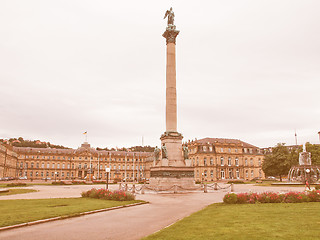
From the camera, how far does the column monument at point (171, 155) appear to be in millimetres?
35531

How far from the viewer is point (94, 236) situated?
10.4m

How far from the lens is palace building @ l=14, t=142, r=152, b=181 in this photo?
139625 millimetres

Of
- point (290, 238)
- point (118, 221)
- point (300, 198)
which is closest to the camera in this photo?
point (290, 238)

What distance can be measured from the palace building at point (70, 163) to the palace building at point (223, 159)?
39615mm

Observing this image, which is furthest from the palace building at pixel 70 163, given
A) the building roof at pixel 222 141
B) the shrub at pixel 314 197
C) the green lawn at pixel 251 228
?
the green lawn at pixel 251 228

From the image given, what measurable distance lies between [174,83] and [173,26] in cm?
962

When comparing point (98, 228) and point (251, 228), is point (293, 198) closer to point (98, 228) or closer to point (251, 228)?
point (251, 228)

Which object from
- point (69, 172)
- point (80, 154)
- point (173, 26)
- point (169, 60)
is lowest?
point (69, 172)

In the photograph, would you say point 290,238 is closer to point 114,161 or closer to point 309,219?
point 309,219

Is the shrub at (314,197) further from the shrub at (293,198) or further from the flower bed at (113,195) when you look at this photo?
the flower bed at (113,195)

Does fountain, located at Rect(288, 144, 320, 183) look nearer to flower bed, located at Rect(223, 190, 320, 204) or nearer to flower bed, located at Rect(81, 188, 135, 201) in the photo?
flower bed, located at Rect(223, 190, 320, 204)

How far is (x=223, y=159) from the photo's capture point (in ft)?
357

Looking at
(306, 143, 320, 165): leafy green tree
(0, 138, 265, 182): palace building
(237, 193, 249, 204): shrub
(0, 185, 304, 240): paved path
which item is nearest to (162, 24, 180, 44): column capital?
(237, 193, 249, 204): shrub

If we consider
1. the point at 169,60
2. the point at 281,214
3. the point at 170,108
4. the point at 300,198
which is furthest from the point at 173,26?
the point at 281,214
